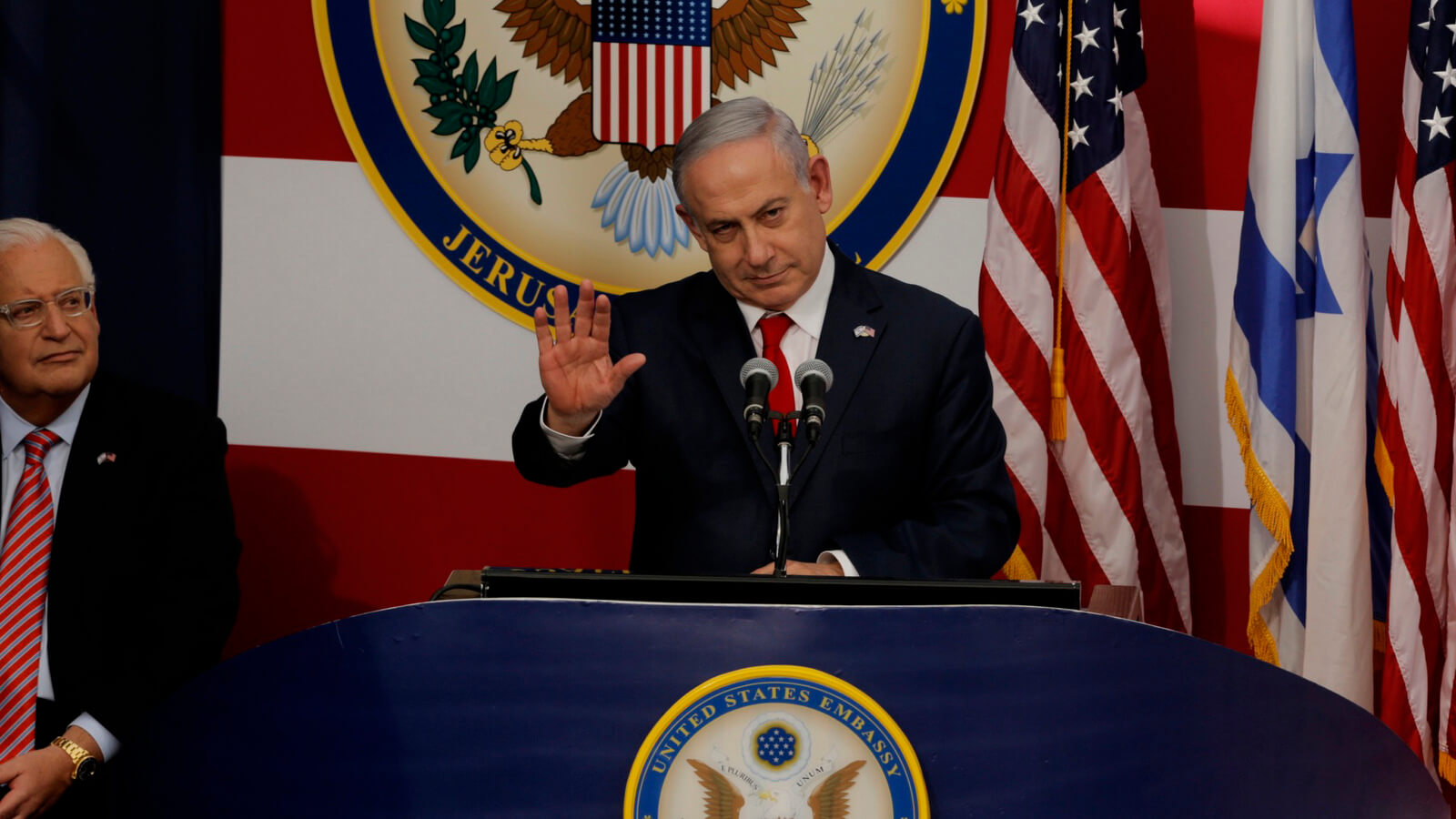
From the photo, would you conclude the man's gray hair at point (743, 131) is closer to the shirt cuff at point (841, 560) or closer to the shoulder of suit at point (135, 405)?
the shirt cuff at point (841, 560)

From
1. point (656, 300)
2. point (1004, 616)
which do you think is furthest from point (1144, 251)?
point (1004, 616)

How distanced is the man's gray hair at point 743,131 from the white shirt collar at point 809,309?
0.19 metres

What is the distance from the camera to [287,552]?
3.59 meters

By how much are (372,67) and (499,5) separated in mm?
357

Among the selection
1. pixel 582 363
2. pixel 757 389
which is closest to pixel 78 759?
pixel 582 363

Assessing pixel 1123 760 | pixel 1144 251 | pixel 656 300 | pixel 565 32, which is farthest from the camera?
pixel 565 32

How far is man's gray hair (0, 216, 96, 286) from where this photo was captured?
2.31 meters

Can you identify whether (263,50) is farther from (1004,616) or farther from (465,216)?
(1004,616)

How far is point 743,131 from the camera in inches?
80.5

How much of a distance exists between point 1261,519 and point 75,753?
7.75ft

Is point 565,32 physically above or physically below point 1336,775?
above

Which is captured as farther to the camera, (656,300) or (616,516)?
(616,516)

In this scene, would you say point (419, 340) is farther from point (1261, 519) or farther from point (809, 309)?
point (1261, 519)

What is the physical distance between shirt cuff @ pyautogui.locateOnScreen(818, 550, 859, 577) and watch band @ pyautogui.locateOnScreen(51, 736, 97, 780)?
1.19 m
